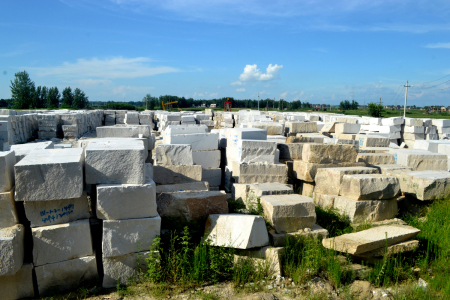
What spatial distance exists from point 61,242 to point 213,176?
13.1 ft

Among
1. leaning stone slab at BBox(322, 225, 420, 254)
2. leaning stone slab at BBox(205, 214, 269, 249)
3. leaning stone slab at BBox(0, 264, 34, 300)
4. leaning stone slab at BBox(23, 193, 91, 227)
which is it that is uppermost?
leaning stone slab at BBox(23, 193, 91, 227)

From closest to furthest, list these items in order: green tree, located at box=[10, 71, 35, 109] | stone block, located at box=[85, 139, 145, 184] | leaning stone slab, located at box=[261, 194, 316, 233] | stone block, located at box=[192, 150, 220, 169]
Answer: stone block, located at box=[85, 139, 145, 184] < leaning stone slab, located at box=[261, 194, 316, 233] < stone block, located at box=[192, 150, 220, 169] < green tree, located at box=[10, 71, 35, 109]

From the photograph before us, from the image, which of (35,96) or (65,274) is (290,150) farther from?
(35,96)

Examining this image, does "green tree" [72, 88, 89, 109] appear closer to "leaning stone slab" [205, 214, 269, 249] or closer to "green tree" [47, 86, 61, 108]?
"green tree" [47, 86, 61, 108]

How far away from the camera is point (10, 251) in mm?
3219

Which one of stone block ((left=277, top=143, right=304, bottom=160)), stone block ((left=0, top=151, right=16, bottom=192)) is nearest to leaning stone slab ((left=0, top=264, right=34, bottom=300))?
stone block ((left=0, top=151, right=16, bottom=192))

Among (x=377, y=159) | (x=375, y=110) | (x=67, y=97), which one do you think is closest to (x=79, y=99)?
(x=67, y=97)

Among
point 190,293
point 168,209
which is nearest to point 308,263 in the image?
point 190,293

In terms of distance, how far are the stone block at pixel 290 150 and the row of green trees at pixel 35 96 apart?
48.7m

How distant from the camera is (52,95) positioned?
177 ft

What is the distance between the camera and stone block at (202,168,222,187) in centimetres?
712

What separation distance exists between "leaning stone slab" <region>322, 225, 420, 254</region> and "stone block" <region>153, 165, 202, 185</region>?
2.79m

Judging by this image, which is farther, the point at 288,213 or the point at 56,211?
the point at 288,213

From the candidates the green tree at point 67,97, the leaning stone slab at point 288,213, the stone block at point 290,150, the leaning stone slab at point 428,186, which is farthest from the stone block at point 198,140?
the green tree at point 67,97
